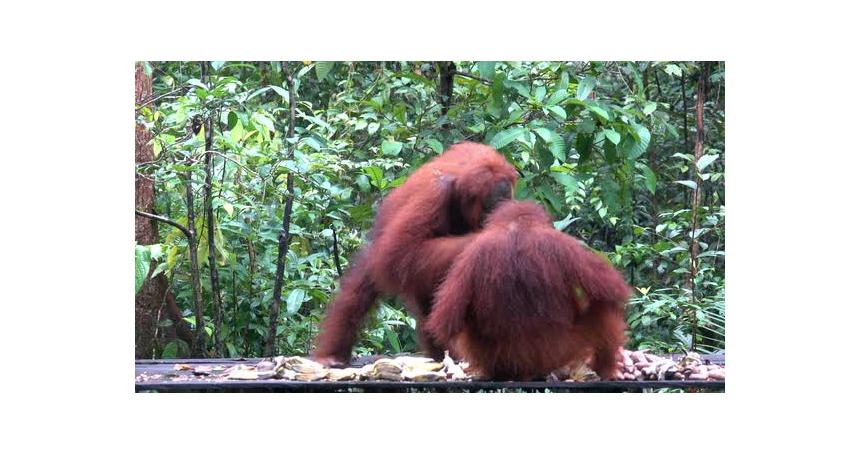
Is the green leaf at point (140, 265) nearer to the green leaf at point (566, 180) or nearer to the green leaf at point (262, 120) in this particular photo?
the green leaf at point (262, 120)

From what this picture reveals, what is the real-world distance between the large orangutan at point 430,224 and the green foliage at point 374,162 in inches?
10.9

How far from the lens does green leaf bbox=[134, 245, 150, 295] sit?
3.04m

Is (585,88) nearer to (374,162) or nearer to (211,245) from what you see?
(374,162)

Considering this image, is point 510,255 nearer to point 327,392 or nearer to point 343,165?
point 327,392

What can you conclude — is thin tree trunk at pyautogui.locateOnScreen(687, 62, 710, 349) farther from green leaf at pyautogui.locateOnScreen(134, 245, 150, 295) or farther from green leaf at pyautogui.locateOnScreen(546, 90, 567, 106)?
green leaf at pyautogui.locateOnScreen(134, 245, 150, 295)

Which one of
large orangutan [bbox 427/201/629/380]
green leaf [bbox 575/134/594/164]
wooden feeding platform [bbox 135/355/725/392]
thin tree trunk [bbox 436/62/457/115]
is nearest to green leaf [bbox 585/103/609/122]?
green leaf [bbox 575/134/594/164]

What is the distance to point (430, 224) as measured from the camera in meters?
3.18

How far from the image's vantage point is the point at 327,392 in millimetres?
2816

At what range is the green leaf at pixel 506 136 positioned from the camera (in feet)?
11.3

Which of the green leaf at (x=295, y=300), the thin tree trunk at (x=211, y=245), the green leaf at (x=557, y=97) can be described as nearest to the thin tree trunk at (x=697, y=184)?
the green leaf at (x=557, y=97)

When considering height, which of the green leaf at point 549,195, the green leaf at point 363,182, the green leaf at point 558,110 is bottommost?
the green leaf at point 549,195

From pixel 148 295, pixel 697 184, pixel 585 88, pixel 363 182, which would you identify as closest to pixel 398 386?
pixel 363 182

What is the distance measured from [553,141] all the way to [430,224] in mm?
651
